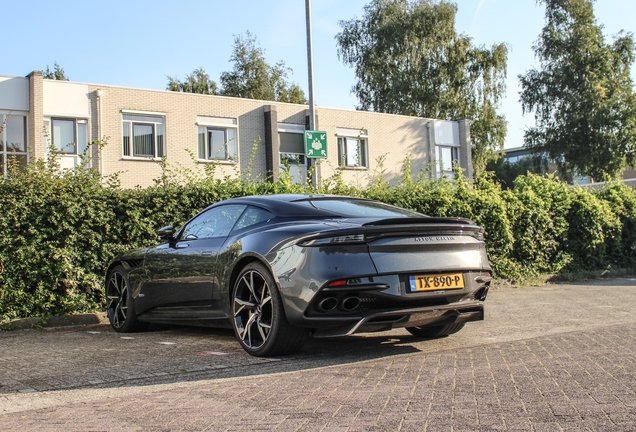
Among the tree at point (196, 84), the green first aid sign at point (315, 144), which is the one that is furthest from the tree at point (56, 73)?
the green first aid sign at point (315, 144)

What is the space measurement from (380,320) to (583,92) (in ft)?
130

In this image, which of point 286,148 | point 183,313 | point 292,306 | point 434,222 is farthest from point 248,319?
point 286,148

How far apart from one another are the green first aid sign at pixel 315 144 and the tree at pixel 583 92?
98.8 feet

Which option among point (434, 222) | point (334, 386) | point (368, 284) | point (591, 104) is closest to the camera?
point (334, 386)

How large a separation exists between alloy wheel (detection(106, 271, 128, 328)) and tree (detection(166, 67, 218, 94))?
138 feet

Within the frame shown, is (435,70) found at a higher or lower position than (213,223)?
higher

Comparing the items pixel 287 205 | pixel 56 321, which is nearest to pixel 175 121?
pixel 56 321

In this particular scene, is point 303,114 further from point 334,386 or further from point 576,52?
point 334,386

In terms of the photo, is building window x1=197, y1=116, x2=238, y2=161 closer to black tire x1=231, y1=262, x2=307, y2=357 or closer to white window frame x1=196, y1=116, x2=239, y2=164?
white window frame x1=196, y1=116, x2=239, y2=164

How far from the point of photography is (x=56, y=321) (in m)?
8.81

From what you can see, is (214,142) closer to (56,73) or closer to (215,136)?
(215,136)

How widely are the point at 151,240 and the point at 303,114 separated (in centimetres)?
2093

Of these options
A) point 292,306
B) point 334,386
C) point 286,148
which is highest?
point 286,148

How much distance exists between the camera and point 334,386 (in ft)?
14.6
